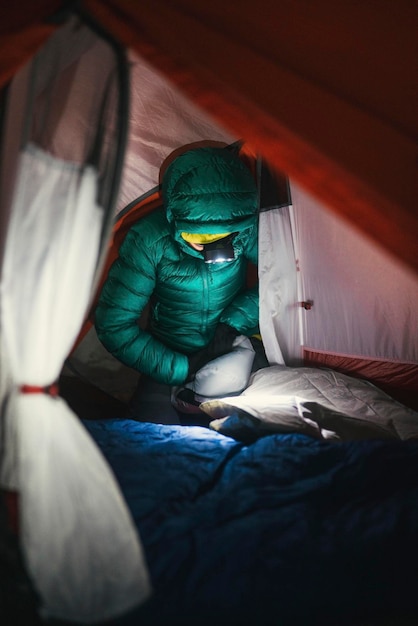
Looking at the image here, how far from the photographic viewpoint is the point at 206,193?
175 centimetres

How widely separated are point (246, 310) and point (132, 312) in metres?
0.48

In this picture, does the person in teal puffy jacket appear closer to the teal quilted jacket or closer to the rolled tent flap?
the teal quilted jacket

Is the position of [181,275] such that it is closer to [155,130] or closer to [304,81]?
[155,130]

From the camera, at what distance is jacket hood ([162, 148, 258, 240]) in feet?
5.71

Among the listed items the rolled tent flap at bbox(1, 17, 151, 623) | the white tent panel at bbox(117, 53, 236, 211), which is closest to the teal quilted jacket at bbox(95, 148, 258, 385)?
the white tent panel at bbox(117, 53, 236, 211)

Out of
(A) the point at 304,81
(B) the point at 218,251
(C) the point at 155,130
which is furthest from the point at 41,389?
(C) the point at 155,130

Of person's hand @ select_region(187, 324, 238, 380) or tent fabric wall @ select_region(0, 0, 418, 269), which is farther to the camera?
person's hand @ select_region(187, 324, 238, 380)

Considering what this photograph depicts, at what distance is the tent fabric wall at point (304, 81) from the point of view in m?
0.99

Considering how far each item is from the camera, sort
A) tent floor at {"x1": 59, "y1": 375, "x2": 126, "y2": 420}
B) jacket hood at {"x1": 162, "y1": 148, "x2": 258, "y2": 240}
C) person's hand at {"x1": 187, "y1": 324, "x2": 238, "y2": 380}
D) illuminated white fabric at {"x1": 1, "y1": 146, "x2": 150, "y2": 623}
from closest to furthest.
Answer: illuminated white fabric at {"x1": 1, "y1": 146, "x2": 150, "y2": 623} < jacket hood at {"x1": 162, "y1": 148, "x2": 258, "y2": 240} < person's hand at {"x1": 187, "y1": 324, "x2": 238, "y2": 380} < tent floor at {"x1": 59, "y1": 375, "x2": 126, "y2": 420}

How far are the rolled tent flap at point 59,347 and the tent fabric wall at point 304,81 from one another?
0.33 feet

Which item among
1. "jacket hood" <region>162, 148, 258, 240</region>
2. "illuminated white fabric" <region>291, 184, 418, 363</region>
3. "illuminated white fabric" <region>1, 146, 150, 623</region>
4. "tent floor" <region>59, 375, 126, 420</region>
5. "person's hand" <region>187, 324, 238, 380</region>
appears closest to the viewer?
"illuminated white fabric" <region>1, 146, 150, 623</region>

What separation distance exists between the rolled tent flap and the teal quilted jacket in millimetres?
763

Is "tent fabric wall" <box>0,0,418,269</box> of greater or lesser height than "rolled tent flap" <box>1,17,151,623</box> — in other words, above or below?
above

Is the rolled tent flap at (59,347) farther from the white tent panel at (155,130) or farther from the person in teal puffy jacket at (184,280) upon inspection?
the white tent panel at (155,130)
